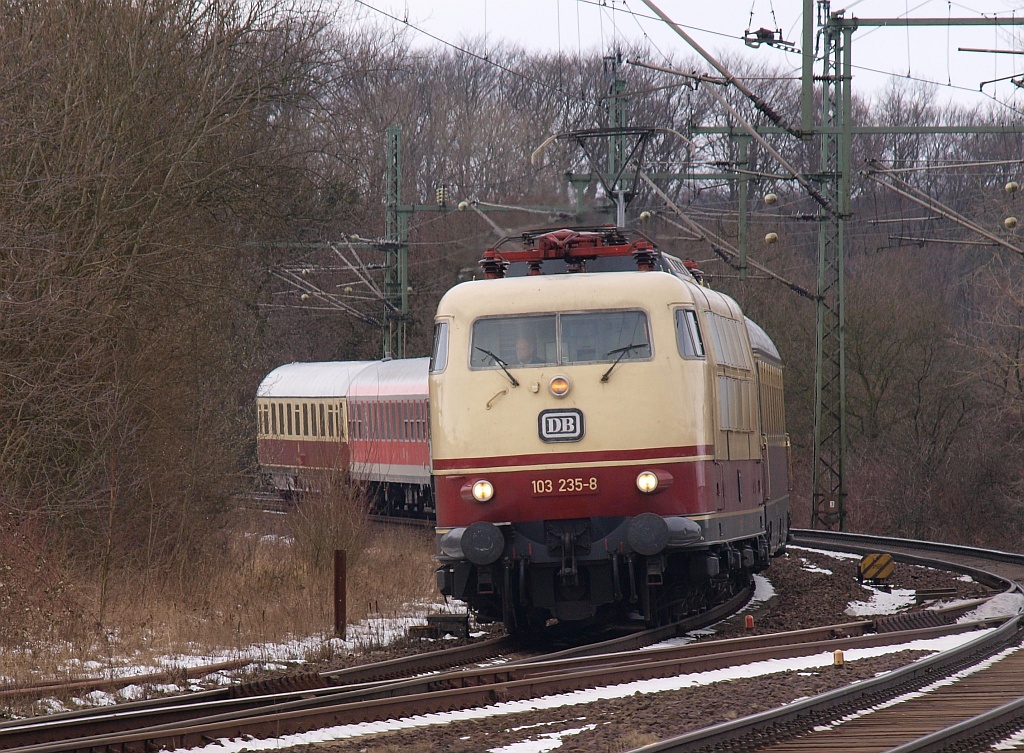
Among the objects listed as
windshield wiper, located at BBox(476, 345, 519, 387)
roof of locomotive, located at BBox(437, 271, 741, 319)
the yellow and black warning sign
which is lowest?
the yellow and black warning sign

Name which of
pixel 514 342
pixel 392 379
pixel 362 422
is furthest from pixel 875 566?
pixel 362 422

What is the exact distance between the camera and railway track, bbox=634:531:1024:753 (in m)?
7.95

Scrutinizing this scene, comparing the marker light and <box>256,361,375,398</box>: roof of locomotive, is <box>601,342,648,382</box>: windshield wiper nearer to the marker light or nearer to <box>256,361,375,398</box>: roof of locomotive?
the marker light

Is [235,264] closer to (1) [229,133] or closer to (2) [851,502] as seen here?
(1) [229,133]

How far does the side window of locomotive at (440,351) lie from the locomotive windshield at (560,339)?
0.87 ft

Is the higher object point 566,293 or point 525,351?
point 566,293

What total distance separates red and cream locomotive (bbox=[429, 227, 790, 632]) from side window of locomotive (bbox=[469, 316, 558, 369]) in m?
0.01

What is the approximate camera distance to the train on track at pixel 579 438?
12734 millimetres

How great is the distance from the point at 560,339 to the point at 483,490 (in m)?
1.50

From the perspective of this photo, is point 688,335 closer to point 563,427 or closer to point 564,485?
point 563,427

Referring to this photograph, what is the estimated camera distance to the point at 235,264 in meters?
20.6

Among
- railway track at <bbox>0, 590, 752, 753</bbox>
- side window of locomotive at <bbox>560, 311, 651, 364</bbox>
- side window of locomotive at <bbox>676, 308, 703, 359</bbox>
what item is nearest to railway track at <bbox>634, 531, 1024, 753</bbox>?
railway track at <bbox>0, 590, 752, 753</bbox>

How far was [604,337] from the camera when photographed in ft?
43.1

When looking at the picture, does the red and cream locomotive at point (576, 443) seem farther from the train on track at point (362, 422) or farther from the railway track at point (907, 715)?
the train on track at point (362, 422)
